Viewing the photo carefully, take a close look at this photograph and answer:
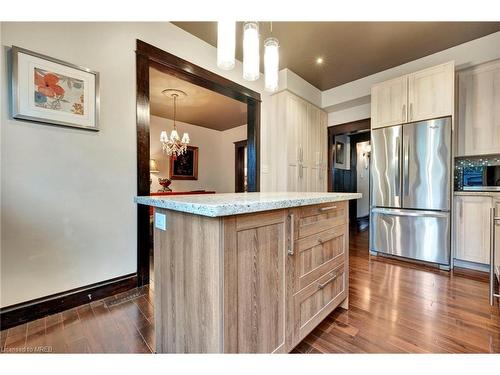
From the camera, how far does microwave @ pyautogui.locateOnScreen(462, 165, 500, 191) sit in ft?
8.51

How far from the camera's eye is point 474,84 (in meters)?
2.73

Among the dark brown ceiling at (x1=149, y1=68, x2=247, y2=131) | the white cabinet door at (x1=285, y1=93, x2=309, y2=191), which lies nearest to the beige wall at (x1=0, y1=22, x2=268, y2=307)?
the dark brown ceiling at (x1=149, y1=68, x2=247, y2=131)

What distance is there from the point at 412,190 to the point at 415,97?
116cm

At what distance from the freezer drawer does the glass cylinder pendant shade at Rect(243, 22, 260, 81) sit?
8.84ft

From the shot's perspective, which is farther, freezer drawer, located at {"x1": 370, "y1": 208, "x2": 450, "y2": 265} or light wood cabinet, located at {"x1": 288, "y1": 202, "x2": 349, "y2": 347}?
freezer drawer, located at {"x1": 370, "y1": 208, "x2": 450, "y2": 265}

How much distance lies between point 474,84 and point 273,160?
260cm

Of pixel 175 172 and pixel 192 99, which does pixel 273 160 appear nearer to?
pixel 192 99

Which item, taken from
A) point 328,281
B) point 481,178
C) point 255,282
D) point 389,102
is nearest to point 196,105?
point 389,102

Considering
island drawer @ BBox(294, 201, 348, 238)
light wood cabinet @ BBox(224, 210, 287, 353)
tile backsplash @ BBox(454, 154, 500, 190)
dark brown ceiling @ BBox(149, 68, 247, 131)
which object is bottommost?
light wood cabinet @ BBox(224, 210, 287, 353)

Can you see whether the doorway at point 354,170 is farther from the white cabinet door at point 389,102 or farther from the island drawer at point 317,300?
the island drawer at point 317,300

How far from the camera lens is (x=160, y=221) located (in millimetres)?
1204

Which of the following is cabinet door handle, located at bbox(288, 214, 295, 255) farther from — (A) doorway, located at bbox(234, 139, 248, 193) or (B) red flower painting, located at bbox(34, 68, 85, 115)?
(A) doorway, located at bbox(234, 139, 248, 193)

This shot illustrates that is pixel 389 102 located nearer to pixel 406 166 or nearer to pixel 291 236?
pixel 406 166
